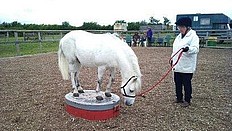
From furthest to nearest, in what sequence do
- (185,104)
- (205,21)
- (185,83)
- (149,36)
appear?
(205,21)
(149,36)
(185,104)
(185,83)

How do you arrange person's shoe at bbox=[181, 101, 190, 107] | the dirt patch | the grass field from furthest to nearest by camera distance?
the grass field → person's shoe at bbox=[181, 101, 190, 107] → the dirt patch

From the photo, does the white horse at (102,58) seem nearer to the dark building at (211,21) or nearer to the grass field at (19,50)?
the grass field at (19,50)

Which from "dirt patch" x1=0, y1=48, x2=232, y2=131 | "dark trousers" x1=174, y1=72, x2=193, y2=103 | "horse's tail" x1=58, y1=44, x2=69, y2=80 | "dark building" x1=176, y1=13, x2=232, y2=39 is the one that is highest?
"dark building" x1=176, y1=13, x2=232, y2=39

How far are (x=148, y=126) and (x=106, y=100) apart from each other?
35.3 inches

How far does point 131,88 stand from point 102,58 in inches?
28.4

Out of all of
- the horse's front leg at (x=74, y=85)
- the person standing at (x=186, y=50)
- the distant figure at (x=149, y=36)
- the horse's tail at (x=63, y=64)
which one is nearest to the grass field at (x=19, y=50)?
the distant figure at (x=149, y=36)

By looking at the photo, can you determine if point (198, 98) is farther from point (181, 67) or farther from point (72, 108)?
point (72, 108)

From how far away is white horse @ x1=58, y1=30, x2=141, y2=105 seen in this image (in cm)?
400

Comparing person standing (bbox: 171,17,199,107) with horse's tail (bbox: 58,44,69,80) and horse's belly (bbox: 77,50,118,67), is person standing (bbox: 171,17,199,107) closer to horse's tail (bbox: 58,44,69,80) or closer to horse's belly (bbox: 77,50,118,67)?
horse's belly (bbox: 77,50,118,67)

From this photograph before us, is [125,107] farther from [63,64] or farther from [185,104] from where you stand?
[63,64]

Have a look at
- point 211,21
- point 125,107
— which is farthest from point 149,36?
point 125,107

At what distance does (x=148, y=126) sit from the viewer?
4074mm

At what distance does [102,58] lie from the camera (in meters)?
4.21

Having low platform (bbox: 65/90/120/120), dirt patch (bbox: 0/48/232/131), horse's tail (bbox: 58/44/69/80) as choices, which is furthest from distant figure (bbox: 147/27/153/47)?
low platform (bbox: 65/90/120/120)
